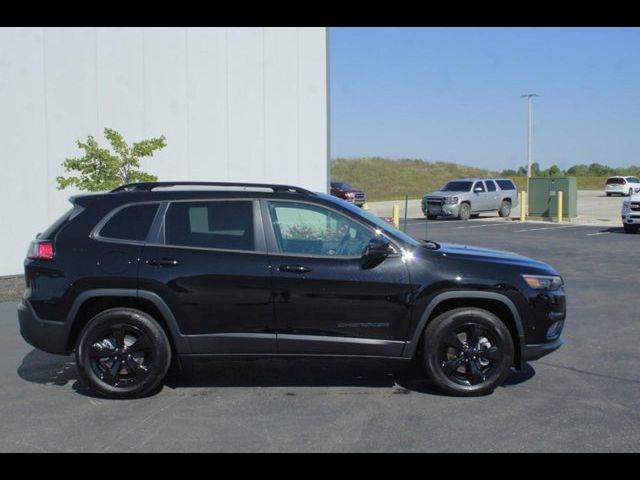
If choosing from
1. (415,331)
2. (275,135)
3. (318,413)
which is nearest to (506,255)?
(415,331)

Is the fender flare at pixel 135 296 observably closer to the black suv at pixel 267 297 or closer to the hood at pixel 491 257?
the black suv at pixel 267 297

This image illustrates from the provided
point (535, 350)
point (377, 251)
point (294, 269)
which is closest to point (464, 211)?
point (535, 350)

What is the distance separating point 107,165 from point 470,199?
2169cm

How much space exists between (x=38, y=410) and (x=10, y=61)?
7.48 m

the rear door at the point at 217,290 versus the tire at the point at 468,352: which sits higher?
the rear door at the point at 217,290

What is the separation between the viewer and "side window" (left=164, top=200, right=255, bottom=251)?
18.7 ft

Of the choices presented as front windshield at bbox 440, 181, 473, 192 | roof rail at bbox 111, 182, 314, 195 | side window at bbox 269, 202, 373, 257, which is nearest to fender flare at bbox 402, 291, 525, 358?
side window at bbox 269, 202, 373, 257

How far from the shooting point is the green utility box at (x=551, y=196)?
28.0m

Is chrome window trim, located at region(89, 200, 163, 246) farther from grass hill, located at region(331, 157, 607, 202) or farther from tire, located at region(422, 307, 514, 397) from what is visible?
grass hill, located at region(331, 157, 607, 202)

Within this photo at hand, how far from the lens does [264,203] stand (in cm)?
579

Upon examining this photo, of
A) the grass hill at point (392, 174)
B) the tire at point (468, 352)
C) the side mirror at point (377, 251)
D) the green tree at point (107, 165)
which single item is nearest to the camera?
the side mirror at point (377, 251)

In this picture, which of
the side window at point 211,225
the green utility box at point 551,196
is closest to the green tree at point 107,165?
the side window at point 211,225

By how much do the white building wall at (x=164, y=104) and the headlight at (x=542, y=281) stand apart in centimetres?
806
